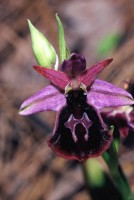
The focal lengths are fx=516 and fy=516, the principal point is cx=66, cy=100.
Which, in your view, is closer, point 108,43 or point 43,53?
point 43,53

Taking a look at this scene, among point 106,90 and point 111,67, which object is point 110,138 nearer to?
point 106,90

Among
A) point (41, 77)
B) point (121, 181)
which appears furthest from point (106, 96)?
point (41, 77)

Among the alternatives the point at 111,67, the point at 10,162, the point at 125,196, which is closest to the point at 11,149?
the point at 10,162

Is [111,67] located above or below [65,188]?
above

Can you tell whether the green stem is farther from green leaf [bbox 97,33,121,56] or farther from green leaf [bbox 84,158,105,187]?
green leaf [bbox 97,33,121,56]

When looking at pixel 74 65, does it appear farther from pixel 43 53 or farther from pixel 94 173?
pixel 94 173

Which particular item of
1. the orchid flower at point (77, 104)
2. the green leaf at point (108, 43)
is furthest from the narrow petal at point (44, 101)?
the green leaf at point (108, 43)

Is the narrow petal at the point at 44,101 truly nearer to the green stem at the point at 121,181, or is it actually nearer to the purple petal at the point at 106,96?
the purple petal at the point at 106,96
